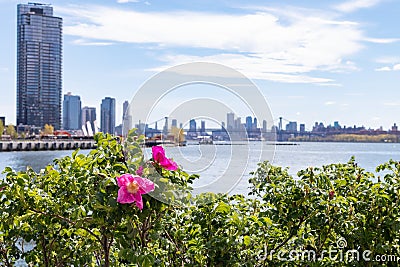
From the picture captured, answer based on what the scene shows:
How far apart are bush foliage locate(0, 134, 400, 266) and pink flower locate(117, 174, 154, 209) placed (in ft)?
0.17

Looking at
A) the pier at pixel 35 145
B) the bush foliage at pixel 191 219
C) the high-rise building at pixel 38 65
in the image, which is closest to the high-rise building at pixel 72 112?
the high-rise building at pixel 38 65

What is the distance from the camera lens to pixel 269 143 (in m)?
2.68

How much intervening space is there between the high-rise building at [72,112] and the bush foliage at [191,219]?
398 ft

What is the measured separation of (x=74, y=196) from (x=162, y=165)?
0.55 m

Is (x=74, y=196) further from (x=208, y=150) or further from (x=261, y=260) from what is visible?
(x=261, y=260)

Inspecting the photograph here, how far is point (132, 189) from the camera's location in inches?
83.0

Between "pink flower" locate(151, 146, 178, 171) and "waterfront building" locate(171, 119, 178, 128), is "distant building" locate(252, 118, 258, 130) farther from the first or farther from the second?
"pink flower" locate(151, 146, 178, 171)

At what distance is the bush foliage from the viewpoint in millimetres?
2320

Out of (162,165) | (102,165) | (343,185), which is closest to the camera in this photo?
(162,165)

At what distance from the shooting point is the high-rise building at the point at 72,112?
124 metres

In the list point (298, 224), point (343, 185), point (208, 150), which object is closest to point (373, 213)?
point (343, 185)

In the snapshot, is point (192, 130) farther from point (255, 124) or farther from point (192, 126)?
point (255, 124)

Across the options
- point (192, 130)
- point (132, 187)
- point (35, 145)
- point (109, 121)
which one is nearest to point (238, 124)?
point (192, 130)

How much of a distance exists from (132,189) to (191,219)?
623 millimetres
